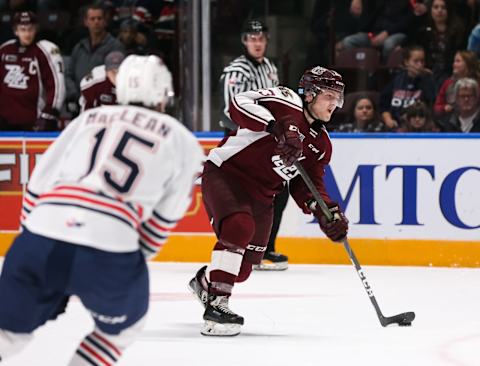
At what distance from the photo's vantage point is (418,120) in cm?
671

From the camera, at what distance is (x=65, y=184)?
285 cm

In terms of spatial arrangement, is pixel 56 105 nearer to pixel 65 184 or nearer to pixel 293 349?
pixel 293 349

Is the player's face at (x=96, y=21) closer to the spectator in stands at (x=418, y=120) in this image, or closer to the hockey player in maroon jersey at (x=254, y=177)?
the spectator in stands at (x=418, y=120)

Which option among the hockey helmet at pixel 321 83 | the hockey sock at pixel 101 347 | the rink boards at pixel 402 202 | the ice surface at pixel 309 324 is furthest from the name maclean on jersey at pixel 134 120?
the rink boards at pixel 402 202

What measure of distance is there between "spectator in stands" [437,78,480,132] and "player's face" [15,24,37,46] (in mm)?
2372

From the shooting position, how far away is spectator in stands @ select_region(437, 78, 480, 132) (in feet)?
22.0

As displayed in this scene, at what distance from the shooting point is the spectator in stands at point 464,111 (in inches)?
263

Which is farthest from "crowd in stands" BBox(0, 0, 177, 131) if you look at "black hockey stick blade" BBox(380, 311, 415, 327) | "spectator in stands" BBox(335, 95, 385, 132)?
"black hockey stick blade" BBox(380, 311, 415, 327)

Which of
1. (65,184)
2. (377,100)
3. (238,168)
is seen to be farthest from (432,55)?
(65,184)

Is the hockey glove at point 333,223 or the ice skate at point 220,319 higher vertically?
the hockey glove at point 333,223

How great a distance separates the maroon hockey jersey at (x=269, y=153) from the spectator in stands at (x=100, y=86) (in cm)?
203

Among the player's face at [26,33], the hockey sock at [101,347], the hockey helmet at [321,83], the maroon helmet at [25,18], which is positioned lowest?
the hockey sock at [101,347]

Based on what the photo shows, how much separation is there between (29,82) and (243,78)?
1.40 metres

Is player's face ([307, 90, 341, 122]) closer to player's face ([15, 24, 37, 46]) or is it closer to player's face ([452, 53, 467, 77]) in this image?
player's face ([452, 53, 467, 77])
